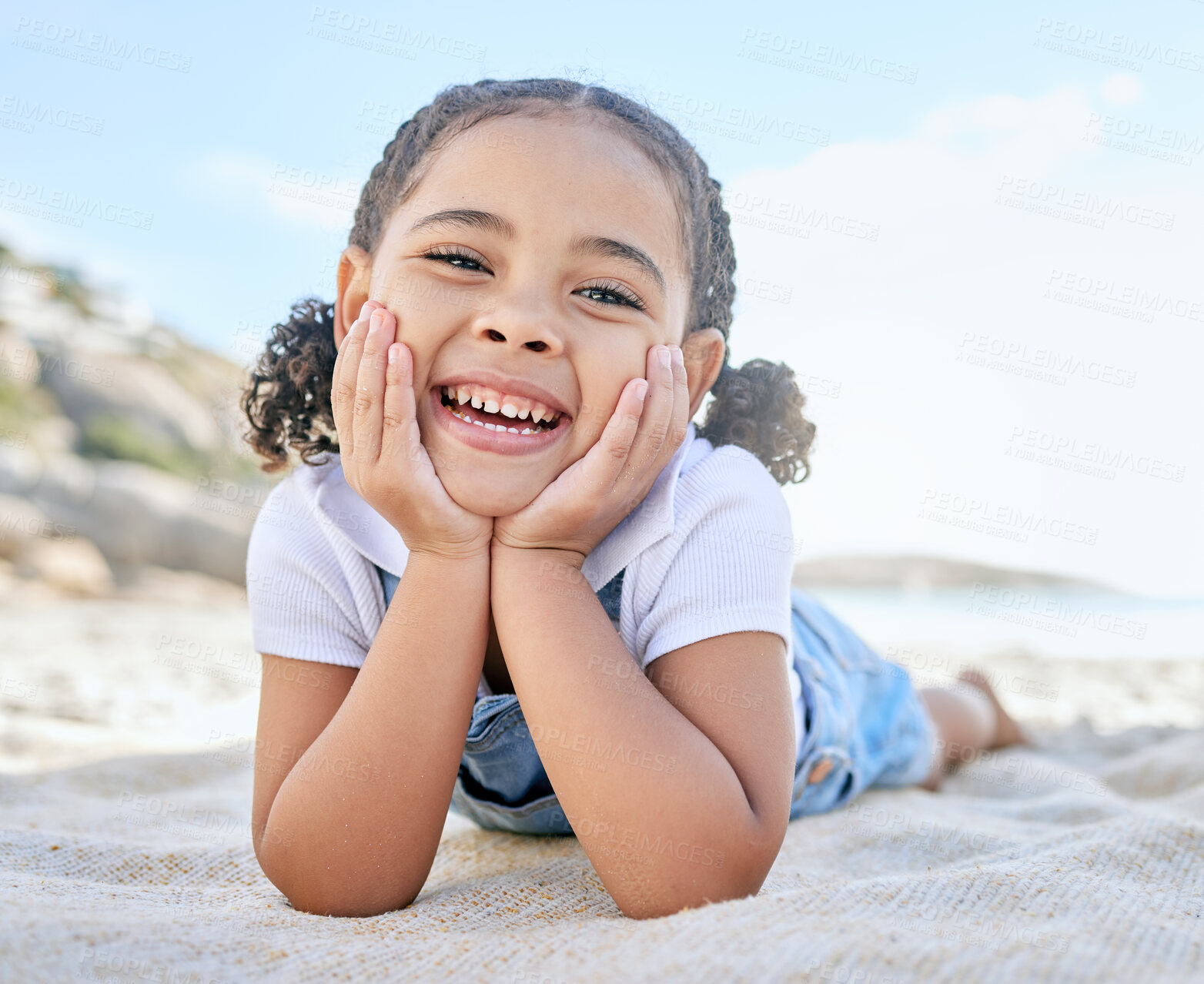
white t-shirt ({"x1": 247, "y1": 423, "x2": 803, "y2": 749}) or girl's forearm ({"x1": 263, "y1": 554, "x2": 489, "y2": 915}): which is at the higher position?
white t-shirt ({"x1": 247, "y1": 423, "x2": 803, "y2": 749})

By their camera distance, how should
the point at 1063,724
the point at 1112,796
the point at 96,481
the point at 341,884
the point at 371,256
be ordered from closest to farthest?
the point at 341,884, the point at 371,256, the point at 1112,796, the point at 1063,724, the point at 96,481

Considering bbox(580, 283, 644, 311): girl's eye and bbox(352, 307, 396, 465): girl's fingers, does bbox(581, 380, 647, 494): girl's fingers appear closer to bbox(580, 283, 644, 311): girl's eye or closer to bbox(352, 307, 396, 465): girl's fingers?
bbox(580, 283, 644, 311): girl's eye

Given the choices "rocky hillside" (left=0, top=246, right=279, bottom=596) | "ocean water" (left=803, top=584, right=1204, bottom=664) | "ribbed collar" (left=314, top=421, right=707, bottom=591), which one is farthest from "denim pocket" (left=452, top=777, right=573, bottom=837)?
"ocean water" (left=803, top=584, right=1204, bottom=664)

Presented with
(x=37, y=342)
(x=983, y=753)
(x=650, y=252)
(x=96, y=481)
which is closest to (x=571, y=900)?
(x=650, y=252)

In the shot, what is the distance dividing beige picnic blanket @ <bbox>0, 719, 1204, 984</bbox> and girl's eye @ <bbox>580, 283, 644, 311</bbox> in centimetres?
119

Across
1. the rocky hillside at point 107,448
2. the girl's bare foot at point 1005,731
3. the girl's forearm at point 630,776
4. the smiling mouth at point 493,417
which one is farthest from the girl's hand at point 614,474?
the girl's bare foot at point 1005,731

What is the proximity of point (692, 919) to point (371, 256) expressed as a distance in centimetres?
172

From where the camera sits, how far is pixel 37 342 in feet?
56.4

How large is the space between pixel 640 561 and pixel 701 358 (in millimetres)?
634

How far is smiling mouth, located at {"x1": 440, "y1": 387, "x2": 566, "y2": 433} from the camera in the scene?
194 centimetres

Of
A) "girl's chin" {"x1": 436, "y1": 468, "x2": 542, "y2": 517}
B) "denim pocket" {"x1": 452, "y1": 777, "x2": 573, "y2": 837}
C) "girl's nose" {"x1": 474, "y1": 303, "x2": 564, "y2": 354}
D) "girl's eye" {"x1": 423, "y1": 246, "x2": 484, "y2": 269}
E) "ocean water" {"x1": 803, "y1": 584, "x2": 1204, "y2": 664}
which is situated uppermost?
"girl's eye" {"x1": 423, "y1": 246, "x2": 484, "y2": 269}

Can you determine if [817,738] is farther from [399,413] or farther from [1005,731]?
[1005,731]

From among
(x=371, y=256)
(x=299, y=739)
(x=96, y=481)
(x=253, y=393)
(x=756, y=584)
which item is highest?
(x=371, y=256)

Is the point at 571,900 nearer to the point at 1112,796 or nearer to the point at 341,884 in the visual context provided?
the point at 341,884
